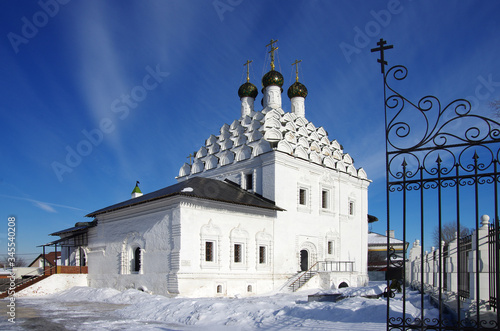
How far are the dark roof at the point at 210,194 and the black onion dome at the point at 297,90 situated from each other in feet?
27.8

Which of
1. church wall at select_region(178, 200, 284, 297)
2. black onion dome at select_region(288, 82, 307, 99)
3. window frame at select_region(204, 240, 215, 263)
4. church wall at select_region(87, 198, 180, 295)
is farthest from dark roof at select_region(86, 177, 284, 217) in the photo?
black onion dome at select_region(288, 82, 307, 99)

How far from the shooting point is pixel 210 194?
1778cm

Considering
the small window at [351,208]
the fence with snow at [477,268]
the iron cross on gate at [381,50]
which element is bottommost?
the fence with snow at [477,268]

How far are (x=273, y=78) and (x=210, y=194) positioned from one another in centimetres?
1112

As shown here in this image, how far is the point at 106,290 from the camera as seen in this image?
664 inches

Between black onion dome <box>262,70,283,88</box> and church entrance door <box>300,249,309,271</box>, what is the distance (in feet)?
33.3

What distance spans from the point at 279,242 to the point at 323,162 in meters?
5.66

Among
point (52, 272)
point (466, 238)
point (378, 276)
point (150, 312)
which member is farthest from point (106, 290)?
point (378, 276)

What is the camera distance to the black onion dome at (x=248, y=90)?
26.8 metres

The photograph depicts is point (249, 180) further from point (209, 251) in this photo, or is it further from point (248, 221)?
point (209, 251)

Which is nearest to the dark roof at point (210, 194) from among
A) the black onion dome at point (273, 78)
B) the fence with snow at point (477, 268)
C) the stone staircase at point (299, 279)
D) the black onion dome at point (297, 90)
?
the stone staircase at point (299, 279)

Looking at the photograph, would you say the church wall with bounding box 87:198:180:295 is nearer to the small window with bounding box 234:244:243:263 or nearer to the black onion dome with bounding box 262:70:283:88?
the small window with bounding box 234:244:243:263

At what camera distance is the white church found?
55.6 ft

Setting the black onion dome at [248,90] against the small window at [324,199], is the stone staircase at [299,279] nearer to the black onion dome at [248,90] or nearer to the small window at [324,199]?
the small window at [324,199]
